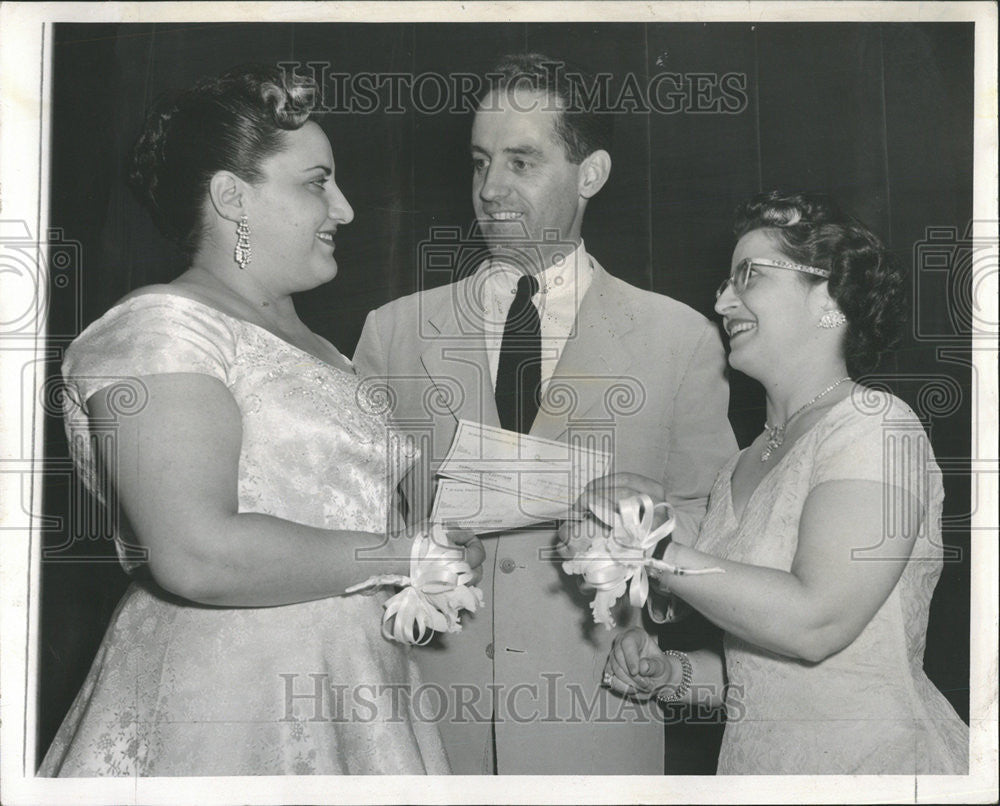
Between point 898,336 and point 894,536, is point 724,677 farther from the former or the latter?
point 898,336

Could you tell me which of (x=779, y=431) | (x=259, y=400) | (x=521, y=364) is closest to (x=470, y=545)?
(x=521, y=364)

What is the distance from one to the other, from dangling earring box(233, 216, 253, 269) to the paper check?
637 mm

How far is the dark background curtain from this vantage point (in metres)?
2.89

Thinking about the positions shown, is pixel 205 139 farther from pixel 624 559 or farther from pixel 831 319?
pixel 831 319

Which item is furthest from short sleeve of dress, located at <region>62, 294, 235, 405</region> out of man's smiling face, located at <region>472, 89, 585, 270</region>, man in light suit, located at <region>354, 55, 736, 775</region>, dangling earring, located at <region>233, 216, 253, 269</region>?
man's smiling face, located at <region>472, 89, 585, 270</region>

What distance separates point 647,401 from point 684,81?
0.84 metres

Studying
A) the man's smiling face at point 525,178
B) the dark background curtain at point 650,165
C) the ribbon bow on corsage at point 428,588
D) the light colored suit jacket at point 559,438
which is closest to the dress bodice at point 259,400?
the ribbon bow on corsage at point 428,588

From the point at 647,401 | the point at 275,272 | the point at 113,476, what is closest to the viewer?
the point at 113,476

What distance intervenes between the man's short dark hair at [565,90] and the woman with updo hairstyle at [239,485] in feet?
1.66

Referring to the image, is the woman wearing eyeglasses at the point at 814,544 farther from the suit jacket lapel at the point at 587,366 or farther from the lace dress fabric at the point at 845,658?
the suit jacket lapel at the point at 587,366

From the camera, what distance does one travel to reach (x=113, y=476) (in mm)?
2439

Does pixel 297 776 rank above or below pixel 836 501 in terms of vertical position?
below

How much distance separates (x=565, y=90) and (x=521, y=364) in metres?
0.71

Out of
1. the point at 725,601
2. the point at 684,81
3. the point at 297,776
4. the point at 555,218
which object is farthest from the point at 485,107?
the point at 297,776
